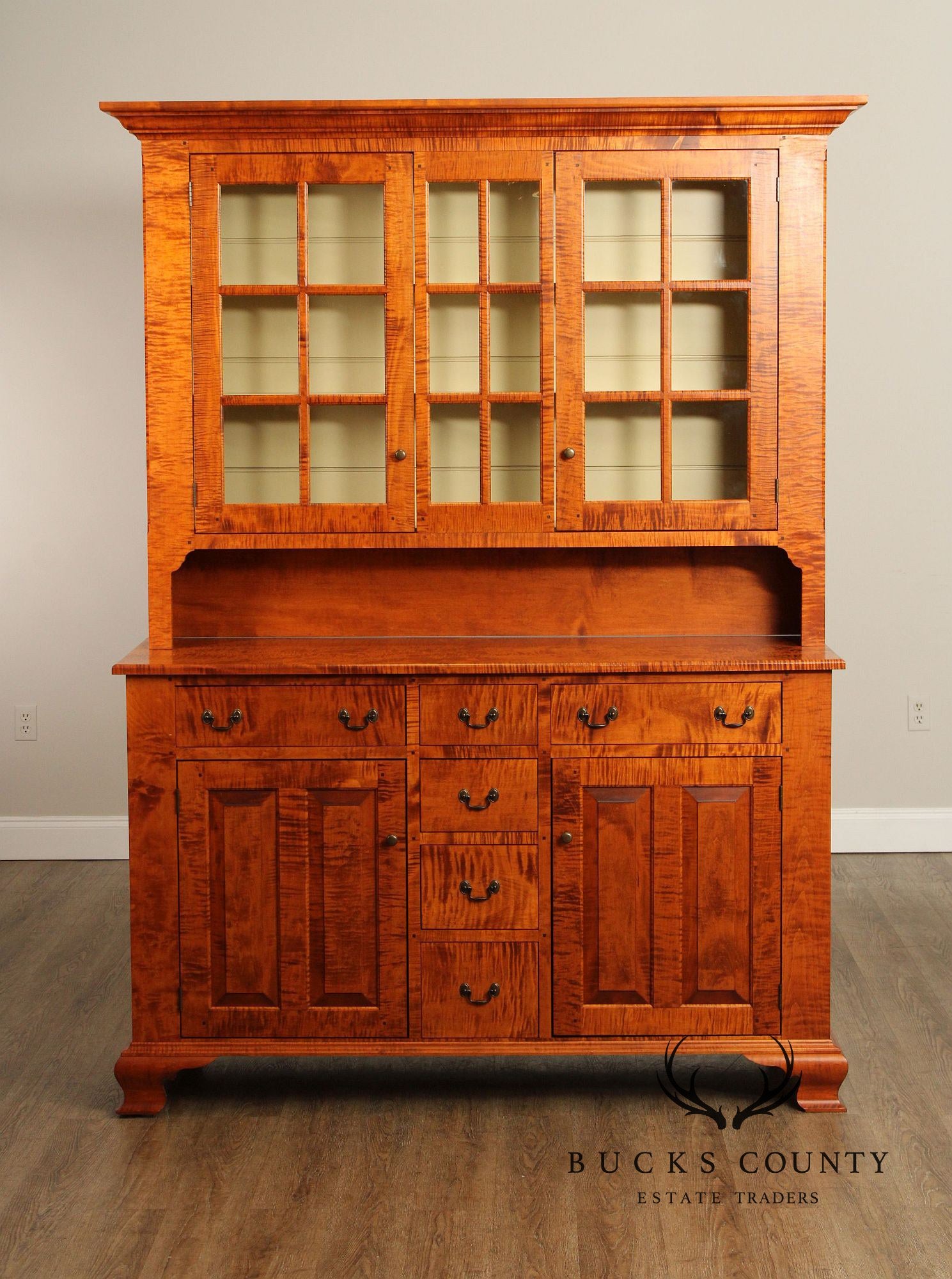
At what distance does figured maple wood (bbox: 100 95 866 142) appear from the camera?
2.32m

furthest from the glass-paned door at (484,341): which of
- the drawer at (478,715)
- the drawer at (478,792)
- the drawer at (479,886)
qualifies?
the drawer at (479,886)

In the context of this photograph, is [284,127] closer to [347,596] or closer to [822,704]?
[347,596]

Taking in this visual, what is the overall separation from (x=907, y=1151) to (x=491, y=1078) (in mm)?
811

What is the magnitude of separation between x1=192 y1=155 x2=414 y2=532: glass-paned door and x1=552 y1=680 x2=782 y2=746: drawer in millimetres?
547

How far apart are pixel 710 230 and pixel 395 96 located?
1412 millimetres

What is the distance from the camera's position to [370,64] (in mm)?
3412

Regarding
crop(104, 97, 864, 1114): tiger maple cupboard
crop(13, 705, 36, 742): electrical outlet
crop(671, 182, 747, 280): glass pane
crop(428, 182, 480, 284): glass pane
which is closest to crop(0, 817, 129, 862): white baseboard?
crop(13, 705, 36, 742): electrical outlet

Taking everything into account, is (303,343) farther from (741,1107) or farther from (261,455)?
(741,1107)

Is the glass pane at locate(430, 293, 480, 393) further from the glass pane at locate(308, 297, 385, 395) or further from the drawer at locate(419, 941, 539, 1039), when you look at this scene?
the drawer at locate(419, 941, 539, 1039)

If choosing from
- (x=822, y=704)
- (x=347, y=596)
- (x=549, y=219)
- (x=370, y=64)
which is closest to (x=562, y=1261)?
(x=822, y=704)

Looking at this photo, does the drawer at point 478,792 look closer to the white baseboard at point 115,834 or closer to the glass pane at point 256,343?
the glass pane at point 256,343

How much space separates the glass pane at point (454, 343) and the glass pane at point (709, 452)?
43 centimetres

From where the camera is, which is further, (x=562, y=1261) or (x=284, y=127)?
(x=284, y=127)

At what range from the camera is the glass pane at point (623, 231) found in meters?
2.41
